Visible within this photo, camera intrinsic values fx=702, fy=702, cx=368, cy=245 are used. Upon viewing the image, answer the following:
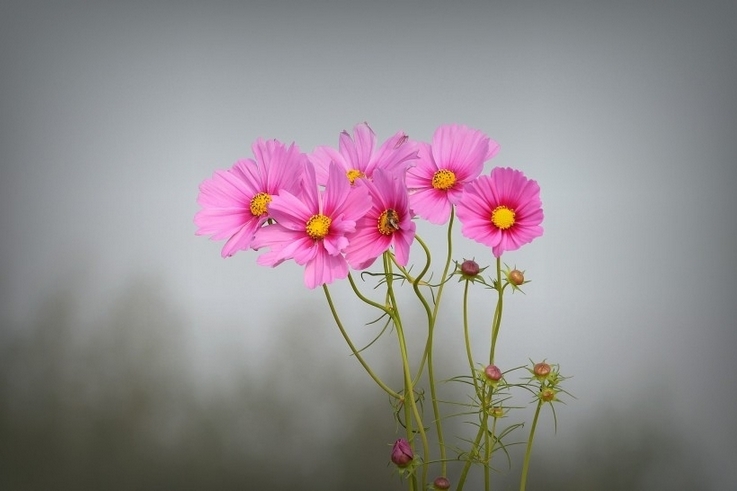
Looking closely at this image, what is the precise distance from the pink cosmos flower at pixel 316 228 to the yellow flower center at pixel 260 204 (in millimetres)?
29

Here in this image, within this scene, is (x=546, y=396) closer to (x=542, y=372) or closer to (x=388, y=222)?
(x=542, y=372)

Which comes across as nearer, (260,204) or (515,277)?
(260,204)

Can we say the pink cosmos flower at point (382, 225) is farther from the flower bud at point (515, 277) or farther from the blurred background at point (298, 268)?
the blurred background at point (298, 268)

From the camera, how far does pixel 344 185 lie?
61 cm

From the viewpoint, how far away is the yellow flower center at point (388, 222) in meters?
0.61

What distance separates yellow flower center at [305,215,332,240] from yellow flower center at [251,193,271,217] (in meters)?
0.05

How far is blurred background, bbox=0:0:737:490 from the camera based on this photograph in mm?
1238

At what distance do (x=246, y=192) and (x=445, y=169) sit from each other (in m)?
0.19

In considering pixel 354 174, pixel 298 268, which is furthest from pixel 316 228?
pixel 298 268

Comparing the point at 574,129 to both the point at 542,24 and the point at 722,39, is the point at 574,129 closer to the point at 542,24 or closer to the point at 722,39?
the point at 542,24

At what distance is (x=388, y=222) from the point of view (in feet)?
2.00

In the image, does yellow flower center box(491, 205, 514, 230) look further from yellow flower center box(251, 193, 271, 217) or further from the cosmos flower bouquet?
yellow flower center box(251, 193, 271, 217)

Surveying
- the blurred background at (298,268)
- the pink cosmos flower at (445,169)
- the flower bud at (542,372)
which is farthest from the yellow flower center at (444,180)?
the blurred background at (298,268)

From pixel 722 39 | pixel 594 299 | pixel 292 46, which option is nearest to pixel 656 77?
pixel 722 39
